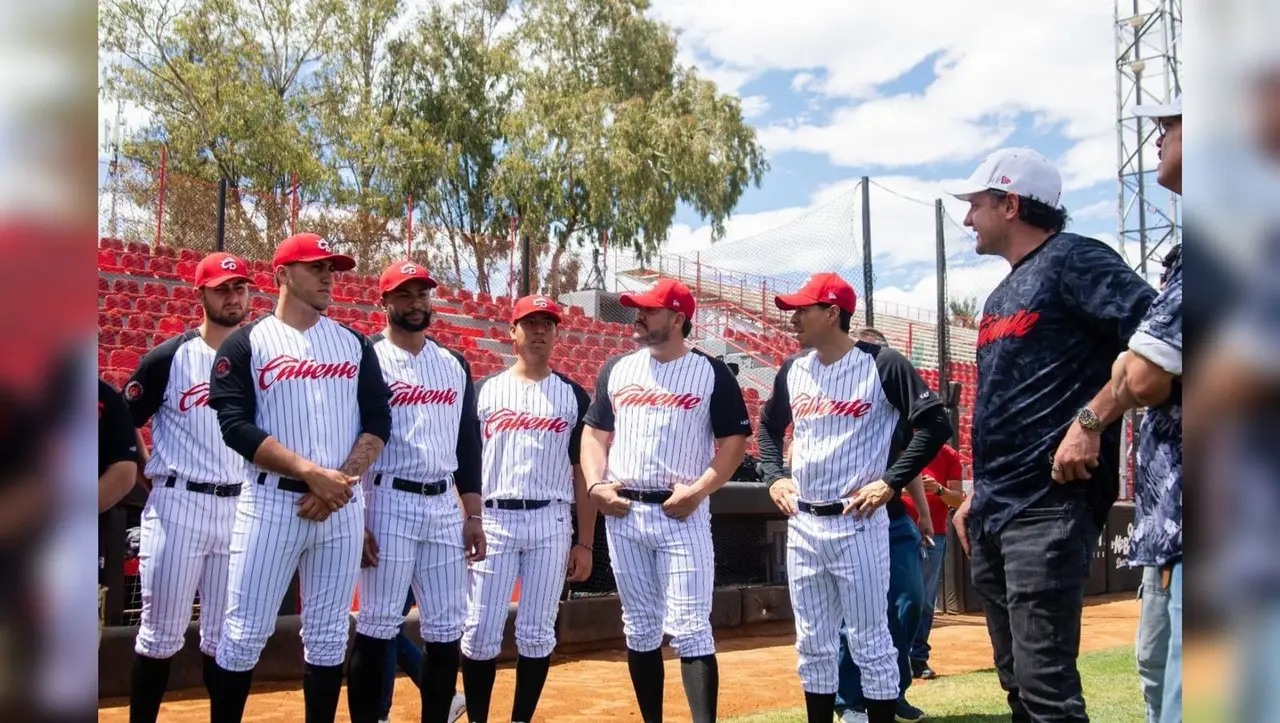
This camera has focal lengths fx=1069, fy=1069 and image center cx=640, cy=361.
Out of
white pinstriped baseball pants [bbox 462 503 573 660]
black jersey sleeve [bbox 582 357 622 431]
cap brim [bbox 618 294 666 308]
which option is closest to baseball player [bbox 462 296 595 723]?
white pinstriped baseball pants [bbox 462 503 573 660]

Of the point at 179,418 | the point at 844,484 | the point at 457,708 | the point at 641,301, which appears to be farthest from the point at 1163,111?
the point at 457,708

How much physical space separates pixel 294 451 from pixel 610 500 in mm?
1377

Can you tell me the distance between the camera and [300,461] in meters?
3.84

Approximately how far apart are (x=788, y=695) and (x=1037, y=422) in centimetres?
392

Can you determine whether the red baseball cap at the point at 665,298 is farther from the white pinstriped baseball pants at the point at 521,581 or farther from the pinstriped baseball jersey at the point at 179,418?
the pinstriped baseball jersey at the point at 179,418

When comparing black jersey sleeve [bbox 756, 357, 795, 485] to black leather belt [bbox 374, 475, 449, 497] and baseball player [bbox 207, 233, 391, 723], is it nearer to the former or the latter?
→ black leather belt [bbox 374, 475, 449, 497]

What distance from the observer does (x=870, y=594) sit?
14.0 ft

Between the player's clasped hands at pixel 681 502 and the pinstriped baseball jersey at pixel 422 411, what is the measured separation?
98 centimetres

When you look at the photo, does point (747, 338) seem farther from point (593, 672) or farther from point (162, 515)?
point (162, 515)

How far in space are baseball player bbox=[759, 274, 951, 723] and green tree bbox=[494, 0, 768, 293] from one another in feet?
79.1

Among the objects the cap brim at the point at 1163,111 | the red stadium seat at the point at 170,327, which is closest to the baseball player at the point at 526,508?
the cap brim at the point at 1163,111

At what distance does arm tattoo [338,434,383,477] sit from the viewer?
410 centimetres

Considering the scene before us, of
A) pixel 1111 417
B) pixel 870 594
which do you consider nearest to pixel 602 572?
pixel 870 594

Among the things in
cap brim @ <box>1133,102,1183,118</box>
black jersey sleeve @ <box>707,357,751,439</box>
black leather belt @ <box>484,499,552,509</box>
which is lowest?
black leather belt @ <box>484,499,552,509</box>
